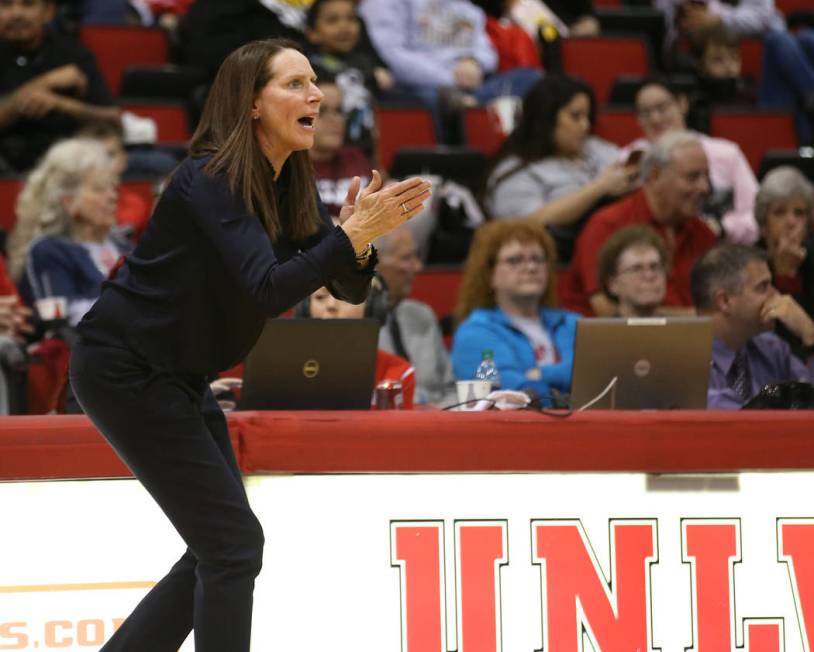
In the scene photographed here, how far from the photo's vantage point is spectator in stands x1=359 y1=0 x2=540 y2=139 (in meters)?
7.30

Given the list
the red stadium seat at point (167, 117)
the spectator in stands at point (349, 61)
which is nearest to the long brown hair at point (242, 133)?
the spectator in stands at point (349, 61)

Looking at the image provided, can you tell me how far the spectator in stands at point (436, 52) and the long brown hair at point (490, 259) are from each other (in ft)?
7.60

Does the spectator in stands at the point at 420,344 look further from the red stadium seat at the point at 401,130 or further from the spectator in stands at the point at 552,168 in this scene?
the red stadium seat at the point at 401,130

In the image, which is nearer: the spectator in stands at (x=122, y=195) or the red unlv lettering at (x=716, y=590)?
the red unlv lettering at (x=716, y=590)

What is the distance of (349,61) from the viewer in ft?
22.3

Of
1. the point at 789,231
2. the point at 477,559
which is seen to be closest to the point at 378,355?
the point at 477,559

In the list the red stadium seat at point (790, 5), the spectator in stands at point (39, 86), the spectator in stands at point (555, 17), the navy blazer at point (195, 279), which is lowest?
the navy blazer at point (195, 279)

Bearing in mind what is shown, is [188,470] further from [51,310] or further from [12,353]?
[51,310]

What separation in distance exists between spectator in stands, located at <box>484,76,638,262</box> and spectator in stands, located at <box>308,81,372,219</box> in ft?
1.89

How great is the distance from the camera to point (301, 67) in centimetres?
264

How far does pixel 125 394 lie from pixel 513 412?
3.17ft

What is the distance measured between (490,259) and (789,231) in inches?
45.9

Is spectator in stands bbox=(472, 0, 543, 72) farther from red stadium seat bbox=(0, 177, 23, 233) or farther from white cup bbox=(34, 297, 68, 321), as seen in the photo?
white cup bbox=(34, 297, 68, 321)

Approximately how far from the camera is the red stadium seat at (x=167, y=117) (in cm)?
657
